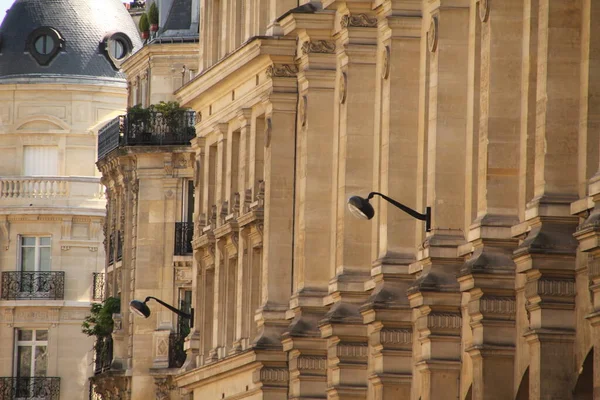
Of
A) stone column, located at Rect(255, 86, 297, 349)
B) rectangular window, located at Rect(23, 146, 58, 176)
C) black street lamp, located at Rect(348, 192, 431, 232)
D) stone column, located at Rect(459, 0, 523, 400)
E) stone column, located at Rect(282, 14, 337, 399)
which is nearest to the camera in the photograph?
stone column, located at Rect(459, 0, 523, 400)

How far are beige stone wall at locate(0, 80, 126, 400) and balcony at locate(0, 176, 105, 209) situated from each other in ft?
0.11

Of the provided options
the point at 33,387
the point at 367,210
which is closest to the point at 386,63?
the point at 367,210

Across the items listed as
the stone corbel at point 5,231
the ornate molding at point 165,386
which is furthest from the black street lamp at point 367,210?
the stone corbel at point 5,231

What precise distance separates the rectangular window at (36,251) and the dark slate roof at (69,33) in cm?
Result: 576

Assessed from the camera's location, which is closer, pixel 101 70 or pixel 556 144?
pixel 556 144

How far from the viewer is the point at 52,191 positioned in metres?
101

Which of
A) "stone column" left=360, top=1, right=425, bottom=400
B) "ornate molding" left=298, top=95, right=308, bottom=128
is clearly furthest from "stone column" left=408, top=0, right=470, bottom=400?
"ornate molding" left=298, top=95, right=308, bottom=128

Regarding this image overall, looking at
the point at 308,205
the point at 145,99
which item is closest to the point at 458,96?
the point at 308,205

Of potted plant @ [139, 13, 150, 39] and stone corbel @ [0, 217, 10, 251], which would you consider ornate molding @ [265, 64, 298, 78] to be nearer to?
potted plant @ [139, 13, 150, 39]

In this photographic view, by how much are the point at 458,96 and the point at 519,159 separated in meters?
3.83

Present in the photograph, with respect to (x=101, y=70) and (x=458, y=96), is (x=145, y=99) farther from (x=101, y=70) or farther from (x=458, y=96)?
(x=458, y=96)

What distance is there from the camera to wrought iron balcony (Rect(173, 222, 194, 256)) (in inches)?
3243

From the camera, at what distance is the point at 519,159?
145 feet

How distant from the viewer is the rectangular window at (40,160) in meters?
101
